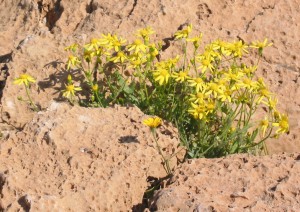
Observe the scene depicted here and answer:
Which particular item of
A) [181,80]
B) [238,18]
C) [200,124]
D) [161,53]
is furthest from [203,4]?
[200,124]

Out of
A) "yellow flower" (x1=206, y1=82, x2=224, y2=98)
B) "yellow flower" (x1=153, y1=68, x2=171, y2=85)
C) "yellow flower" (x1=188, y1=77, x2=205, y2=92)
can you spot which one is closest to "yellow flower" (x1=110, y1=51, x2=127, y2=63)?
"yellow flower" (x1=153, y1=68, x2=171, y2=85)

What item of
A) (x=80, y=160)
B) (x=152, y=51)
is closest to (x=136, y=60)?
(x=152, y=51)

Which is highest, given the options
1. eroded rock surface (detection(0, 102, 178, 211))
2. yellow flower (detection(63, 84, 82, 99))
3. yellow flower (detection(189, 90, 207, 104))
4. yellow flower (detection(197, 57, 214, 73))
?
yellow flower (detection(197, 57, 214, 73))

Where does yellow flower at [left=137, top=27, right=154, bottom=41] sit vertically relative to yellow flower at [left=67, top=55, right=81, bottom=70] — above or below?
above

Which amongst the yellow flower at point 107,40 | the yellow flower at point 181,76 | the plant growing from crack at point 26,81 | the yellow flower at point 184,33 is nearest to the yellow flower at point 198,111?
the yellow flower at point 181,76

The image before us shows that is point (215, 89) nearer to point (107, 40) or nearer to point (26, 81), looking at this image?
point (107, 40)

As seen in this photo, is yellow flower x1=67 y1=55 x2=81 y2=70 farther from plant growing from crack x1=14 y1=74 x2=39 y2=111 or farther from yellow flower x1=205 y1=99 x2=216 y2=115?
yellow flower x1=205 y1=99 x2=216 y2=115

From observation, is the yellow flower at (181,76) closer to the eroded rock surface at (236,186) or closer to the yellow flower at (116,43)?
the yellow flower at (116,43)
